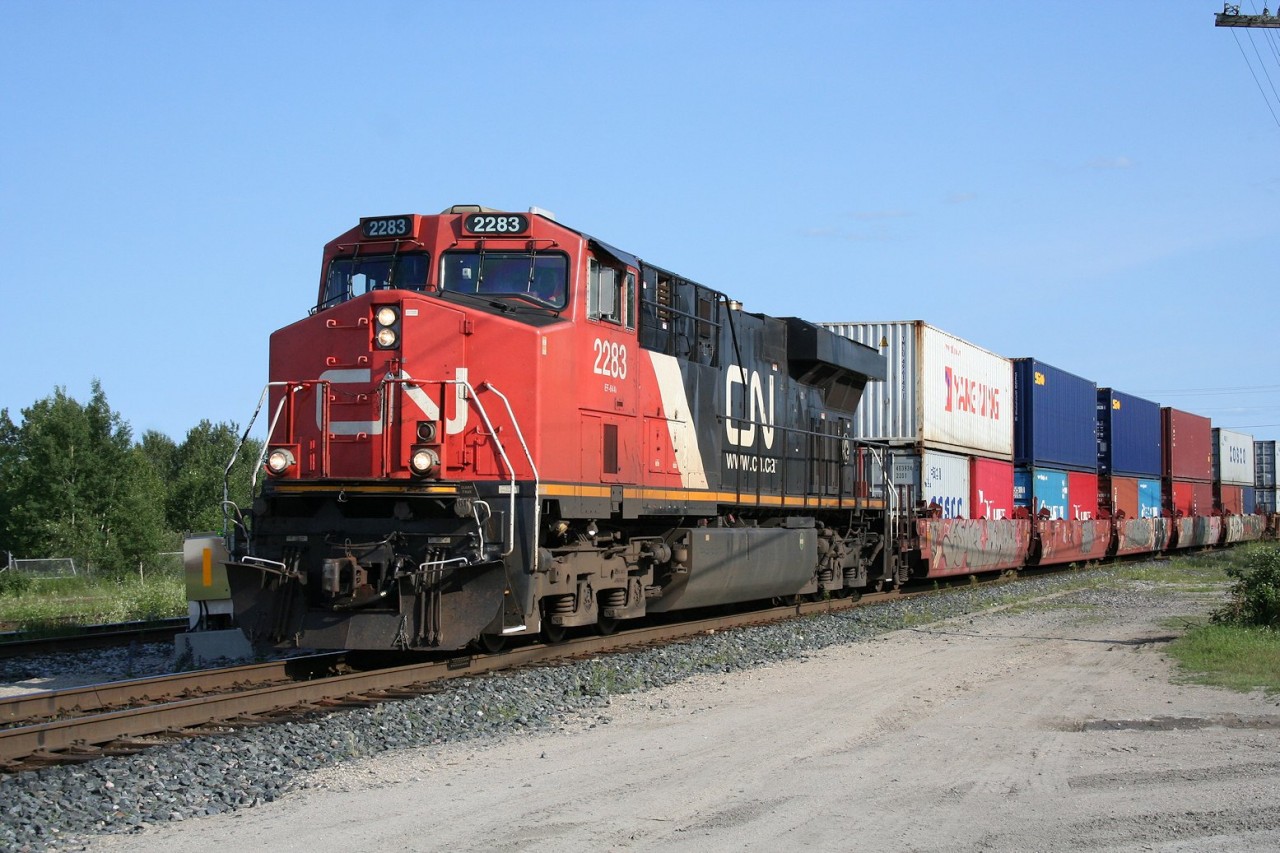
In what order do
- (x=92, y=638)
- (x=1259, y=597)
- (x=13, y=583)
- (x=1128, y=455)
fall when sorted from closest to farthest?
(x=92, y=638) < (x=1259, y=597) < (x=13, y=583) < (x=1128, y=455)

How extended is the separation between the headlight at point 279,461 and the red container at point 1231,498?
134ft

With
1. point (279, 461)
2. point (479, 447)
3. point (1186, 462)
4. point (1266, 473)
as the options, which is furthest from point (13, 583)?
point (1266, 473)

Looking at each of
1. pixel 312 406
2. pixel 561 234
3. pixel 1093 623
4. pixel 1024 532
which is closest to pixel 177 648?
Result: pixel 312 406

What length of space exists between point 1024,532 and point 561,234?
18.4 m

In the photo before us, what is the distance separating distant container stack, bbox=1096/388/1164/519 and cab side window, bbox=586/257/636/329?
935 inches

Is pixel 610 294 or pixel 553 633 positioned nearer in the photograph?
pixel 610 294

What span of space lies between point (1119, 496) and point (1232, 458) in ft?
50.5

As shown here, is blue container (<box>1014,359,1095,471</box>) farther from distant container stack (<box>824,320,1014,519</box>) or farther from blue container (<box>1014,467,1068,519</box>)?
distant container stack (<box>824,320,1014,519</box>)

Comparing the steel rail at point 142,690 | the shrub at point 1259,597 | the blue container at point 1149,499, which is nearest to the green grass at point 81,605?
the steel rail at point 142,690

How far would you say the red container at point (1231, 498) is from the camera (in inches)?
1700

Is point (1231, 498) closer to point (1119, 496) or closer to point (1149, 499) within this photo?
point (1149, 499)

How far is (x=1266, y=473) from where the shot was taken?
2008 inches

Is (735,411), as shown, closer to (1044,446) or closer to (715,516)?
(715,516)

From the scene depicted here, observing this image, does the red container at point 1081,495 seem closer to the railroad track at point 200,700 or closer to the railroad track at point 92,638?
the railroad track at point 200,700
